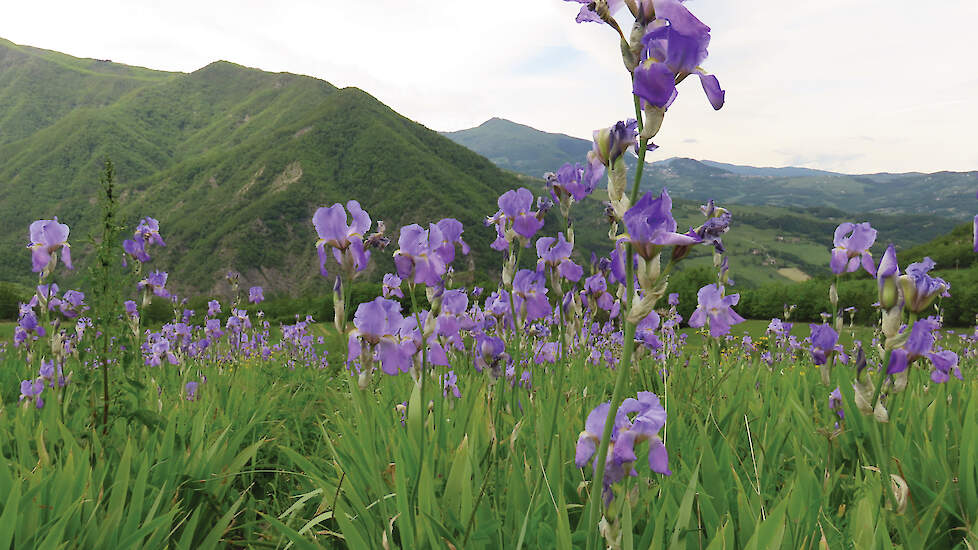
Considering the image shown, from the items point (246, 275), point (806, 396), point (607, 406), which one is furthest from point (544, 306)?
point (246, 275)

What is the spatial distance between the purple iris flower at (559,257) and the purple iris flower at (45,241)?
3145 mm

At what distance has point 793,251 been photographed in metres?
196

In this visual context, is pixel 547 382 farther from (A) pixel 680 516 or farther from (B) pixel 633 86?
(B) pixel 633 86

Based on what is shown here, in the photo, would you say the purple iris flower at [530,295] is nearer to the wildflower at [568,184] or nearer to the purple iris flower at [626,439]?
the wildflower at [568,184]

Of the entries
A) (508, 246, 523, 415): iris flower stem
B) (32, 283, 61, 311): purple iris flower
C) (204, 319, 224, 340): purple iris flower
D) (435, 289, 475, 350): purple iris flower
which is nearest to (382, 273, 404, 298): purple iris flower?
(435, 289, 475, 350): purple iris flower

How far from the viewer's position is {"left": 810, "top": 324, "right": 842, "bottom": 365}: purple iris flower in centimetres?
267

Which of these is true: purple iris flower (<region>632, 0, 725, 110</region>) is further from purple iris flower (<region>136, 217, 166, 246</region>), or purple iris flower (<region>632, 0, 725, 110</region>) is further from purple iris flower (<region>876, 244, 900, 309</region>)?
purple iris flower (<region>136, 217, 166, 246</region>)

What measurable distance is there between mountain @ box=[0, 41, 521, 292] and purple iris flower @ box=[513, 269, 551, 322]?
82569 mm

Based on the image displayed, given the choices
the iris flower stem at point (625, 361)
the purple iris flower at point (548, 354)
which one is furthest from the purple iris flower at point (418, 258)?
the purple iris flower at point (548, 354)

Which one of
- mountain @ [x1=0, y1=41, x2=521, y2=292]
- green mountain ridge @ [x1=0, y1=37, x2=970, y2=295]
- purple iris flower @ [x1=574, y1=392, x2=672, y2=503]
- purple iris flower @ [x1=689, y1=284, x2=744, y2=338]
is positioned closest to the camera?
purple iris flower @ [x1=574, y1=392, x2=672, y2=503]

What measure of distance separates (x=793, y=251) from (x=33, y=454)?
230923mm

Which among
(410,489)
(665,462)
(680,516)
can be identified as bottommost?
(410,489)

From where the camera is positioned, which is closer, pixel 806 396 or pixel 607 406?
pixel 607 406

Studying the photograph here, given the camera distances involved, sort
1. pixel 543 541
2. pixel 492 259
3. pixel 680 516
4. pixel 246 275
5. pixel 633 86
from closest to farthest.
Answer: pixel 633 86 < pixel 680 516 < pixel 543 541 < pixel 492 259 < pixel 246 275
